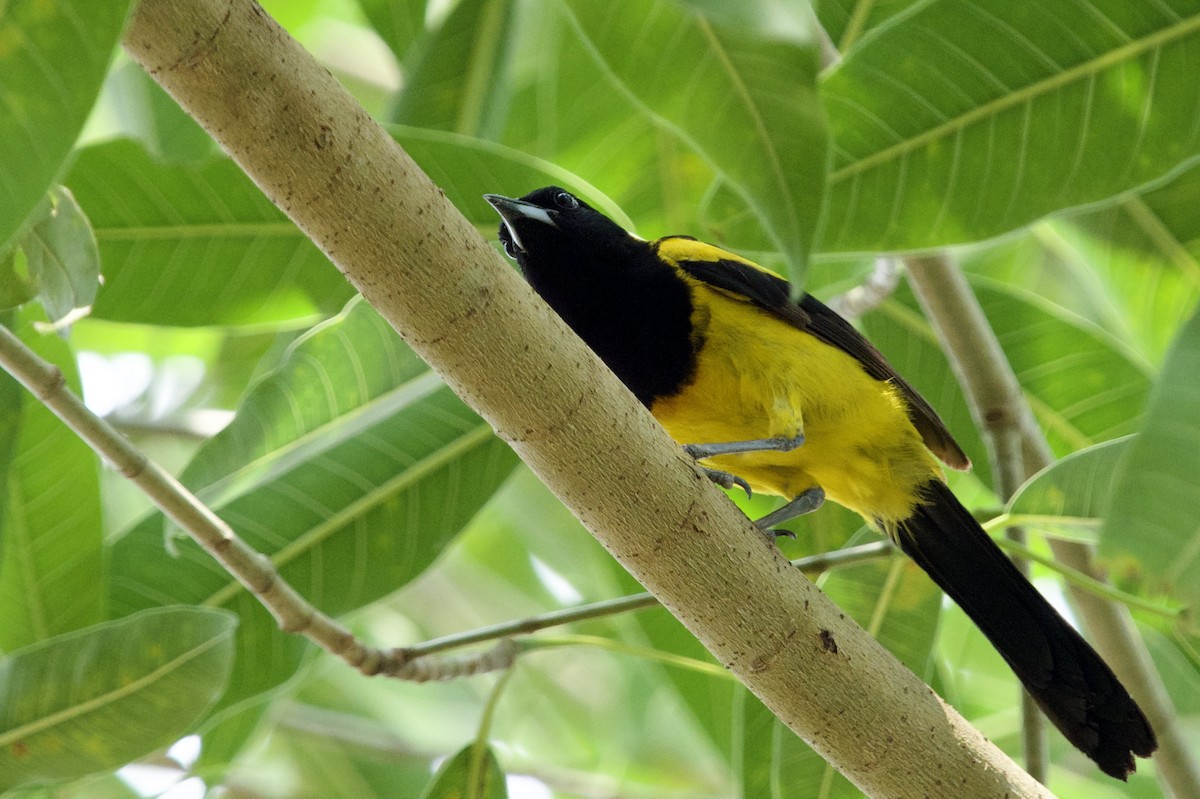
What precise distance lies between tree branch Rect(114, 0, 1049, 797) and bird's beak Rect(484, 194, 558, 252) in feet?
4.08

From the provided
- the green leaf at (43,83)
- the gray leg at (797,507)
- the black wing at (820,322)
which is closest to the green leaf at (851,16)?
the black wing at (820,322)

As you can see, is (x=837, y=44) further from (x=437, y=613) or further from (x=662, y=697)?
(x=437, y=613)

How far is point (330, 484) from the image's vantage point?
2.68 meters

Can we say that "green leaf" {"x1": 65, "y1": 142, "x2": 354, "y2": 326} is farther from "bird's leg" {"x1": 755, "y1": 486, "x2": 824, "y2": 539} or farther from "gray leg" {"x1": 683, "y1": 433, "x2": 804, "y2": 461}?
"bird's leg" {"x1": 755, "y1": 486, "x2": 824, "y2": 539}

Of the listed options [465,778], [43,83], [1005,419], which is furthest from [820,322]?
[43,83]

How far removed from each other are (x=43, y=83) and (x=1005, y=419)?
2.11 meters

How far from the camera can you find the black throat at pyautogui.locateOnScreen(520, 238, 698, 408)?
2869 mm

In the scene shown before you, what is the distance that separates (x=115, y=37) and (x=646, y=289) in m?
1.91

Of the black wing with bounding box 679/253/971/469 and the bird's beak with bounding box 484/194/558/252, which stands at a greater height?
the bird's beak with bounding box 484/194/558/252

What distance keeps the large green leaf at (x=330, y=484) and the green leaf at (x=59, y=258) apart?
747 millimetres

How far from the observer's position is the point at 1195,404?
4.97 ft

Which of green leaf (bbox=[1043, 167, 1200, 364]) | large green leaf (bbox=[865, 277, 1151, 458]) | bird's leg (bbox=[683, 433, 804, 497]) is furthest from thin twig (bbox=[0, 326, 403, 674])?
green leaf (bbox=[1043, 167, 1200, 364])

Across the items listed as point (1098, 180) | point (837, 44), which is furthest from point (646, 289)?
point (1098, 180)

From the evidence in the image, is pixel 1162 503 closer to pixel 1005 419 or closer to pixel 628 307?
pixel 1005 419
